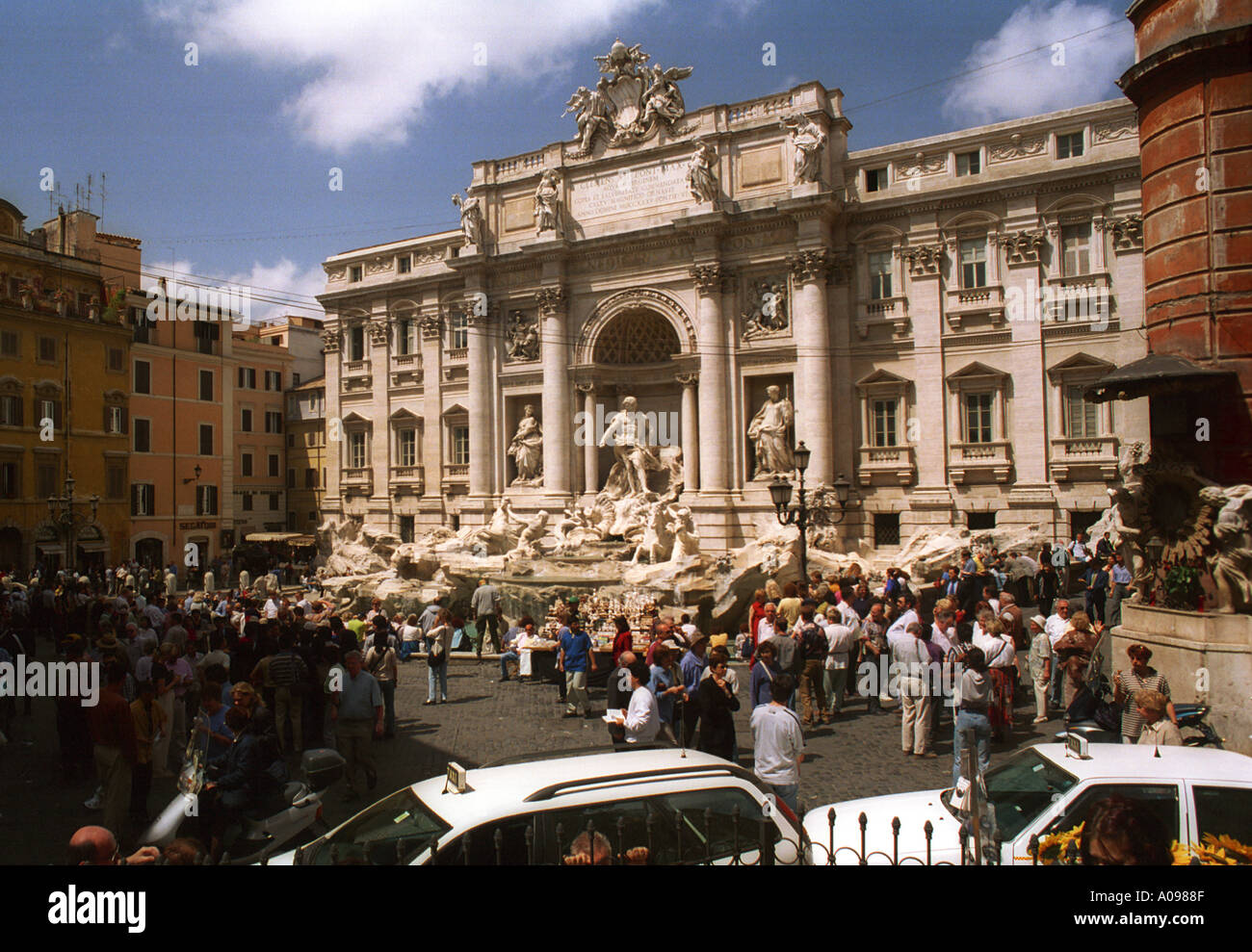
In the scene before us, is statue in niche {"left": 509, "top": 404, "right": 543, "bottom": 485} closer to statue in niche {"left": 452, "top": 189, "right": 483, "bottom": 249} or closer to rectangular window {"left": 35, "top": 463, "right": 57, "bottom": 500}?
statue in niche {"left": 452, "top": 189, "right": 483, "bottom": 249}

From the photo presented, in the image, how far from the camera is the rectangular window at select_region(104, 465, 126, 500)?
112ft

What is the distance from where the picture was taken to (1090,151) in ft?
74.4

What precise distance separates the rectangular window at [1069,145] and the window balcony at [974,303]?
379 cm

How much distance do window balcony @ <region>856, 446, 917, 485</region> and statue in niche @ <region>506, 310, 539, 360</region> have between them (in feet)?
40.4

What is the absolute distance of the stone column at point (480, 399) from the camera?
3148 cm

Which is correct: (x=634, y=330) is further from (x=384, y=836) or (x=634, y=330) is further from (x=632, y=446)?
(x=384, y=836)

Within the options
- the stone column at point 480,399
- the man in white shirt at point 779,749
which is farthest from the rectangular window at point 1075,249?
the man in white shirt at point 779,749

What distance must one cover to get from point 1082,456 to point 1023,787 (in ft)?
64.4

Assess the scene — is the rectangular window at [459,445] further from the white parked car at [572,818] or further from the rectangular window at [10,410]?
the white parked car at [572,818]

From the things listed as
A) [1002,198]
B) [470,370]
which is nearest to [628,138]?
[470,370]

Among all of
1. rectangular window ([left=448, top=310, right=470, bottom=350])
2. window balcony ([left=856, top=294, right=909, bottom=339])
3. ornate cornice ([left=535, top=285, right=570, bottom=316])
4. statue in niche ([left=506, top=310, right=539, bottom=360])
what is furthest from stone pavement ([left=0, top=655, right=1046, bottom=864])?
rectangular window ([left=448, top=310, right=470, bottom=350])

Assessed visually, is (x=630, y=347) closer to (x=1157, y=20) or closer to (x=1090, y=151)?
(x=1090, y=151)

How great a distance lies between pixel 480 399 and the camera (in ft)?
104

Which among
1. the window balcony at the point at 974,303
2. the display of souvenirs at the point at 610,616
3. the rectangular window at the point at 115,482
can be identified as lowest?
the display of souvenirs at the point at 610,616
